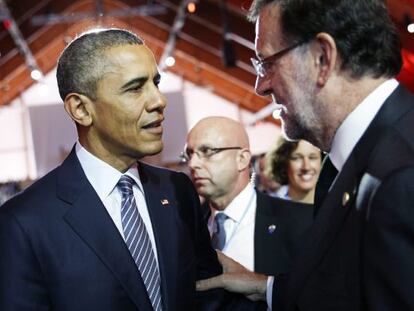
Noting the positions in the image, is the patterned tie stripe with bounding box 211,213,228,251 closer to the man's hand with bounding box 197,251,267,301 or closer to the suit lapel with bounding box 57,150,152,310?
the man's hand with bounding box 197,251,267,301

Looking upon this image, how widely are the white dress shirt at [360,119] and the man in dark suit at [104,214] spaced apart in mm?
701

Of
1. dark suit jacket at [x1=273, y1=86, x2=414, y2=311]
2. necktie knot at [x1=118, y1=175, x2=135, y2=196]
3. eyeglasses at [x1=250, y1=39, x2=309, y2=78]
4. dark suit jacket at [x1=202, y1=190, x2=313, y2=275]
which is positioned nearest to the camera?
dark suit jacket at [x1=273, y1=86, x2=414, y2=311]

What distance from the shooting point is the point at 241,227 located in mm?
3557

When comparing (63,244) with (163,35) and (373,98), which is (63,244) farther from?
(163,35)

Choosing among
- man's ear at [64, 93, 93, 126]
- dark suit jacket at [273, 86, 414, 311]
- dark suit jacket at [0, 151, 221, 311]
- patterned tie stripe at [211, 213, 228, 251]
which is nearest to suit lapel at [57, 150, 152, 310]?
dark suit jacket at [0, 151, 221, 311]

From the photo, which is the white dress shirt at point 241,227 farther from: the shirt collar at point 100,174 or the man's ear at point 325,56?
the man's ear at point 325,56

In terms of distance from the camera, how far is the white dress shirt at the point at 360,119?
5.74ft

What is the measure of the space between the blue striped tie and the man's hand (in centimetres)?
33

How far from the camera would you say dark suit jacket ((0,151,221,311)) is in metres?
2.02

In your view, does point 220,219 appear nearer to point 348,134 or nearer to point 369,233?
point 348,134

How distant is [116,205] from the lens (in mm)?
2277

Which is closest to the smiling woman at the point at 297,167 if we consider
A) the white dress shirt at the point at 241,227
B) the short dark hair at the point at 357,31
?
the white dress shirt at the point at 241,227

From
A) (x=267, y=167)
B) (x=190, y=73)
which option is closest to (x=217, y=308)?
(x=267, y=167)

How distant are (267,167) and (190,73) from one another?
55.7ft
